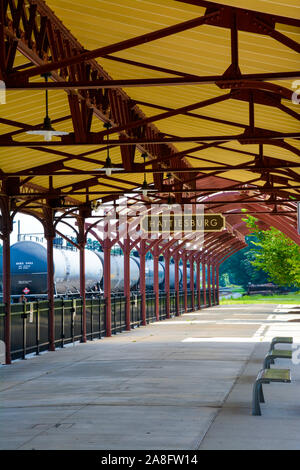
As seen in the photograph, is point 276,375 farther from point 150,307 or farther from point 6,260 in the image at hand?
point 150,307

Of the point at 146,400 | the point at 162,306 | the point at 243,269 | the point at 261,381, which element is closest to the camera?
the point at 261,381

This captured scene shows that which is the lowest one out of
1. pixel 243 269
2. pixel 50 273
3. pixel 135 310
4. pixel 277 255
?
pixel 135 310

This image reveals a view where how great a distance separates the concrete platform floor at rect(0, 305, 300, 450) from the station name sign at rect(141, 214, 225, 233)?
360 cm

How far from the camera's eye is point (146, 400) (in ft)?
43.7

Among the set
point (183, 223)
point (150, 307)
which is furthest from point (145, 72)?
point (150, 307)

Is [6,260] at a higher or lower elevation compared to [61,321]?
higher

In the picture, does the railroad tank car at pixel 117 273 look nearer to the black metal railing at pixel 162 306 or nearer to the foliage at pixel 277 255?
the black metal railing at pixel 162 306

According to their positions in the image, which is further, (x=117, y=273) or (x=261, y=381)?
(x=117, y=273)

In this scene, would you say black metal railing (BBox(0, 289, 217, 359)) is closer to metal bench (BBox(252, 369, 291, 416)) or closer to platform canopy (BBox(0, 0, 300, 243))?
platform canopy (BBox(0, 0, 300, 243))

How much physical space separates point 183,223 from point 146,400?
12.2 meters

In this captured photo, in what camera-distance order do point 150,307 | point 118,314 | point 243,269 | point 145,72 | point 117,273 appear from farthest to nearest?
1. point 243,269
2. point 117,273
3. point 150,307
4. point 118,314
5. point 145,72

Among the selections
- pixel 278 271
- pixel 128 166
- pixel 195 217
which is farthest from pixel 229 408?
pixel 278 271
